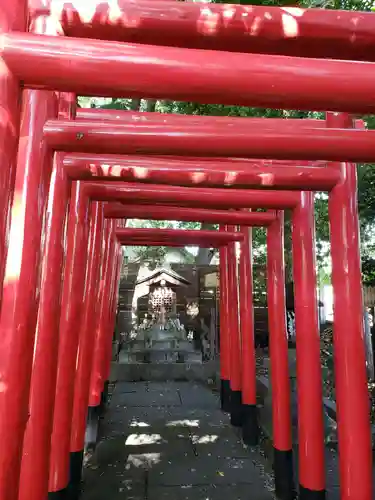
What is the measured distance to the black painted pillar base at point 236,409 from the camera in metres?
6.46

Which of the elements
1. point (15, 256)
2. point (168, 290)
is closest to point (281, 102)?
point (15, 256)

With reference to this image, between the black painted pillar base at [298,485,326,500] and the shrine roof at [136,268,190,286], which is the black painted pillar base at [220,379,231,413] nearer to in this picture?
the black painted pillar base at [298,485,326,500]

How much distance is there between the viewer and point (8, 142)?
4.90ft

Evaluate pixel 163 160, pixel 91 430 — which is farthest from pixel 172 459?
pixel 163 160

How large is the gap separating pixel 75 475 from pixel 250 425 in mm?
2701

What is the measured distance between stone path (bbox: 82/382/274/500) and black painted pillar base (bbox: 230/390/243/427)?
0.14m

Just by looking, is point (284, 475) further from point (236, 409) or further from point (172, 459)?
point (236, 409)

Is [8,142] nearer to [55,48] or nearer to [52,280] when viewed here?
[55,48]

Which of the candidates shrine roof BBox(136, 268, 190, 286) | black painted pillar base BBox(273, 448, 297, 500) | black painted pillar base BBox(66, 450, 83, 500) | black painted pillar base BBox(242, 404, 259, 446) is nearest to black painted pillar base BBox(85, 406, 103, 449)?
black painted pillar base BBox(66, 450, 83, 500)

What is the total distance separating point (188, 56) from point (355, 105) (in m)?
0.76

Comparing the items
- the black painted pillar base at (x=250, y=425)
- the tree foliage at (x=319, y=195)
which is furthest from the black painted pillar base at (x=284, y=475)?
the tree foliage at (x=319, y=195)

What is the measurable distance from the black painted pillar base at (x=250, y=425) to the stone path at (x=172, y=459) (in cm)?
16

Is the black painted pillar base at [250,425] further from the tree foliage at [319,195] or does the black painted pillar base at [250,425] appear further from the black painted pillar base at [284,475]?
the tree foliage at [319,195]

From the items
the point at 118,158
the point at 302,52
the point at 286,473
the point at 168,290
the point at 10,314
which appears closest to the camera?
the point at 10,314
